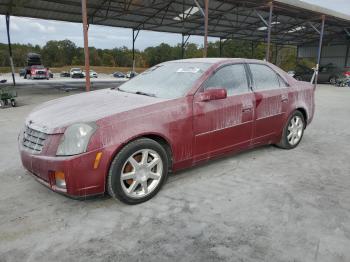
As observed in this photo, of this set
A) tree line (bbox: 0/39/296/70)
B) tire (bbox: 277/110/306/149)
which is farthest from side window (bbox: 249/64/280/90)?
tree line (bbox: 0/39/296/70)

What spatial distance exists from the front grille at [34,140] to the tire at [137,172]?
0.73m

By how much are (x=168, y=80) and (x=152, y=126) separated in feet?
3.26

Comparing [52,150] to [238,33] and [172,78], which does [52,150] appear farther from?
[238,33]

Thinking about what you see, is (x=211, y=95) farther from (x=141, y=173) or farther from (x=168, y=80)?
(x=141, y=173)

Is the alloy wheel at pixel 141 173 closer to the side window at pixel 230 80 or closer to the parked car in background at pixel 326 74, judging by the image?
the side window at pixel 230 80

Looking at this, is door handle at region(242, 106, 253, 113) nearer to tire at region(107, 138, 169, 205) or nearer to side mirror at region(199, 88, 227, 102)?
side mirror at region(199, 88, 227, 102)

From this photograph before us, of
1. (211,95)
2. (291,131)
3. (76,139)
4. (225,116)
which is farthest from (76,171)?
(291,131)

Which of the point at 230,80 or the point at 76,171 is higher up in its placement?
the point at 230,80

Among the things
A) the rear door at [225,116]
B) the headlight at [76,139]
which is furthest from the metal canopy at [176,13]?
the headlight at [76,139]

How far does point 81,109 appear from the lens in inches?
124

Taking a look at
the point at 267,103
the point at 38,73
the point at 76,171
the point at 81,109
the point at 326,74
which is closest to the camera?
the point at 76,171

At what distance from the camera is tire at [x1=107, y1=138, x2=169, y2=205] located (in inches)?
112

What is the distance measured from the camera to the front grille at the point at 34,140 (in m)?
2.85

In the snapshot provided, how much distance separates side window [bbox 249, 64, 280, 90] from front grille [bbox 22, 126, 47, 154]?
2.94m
